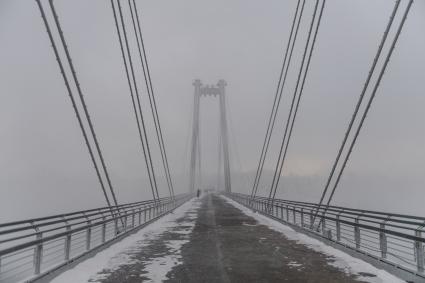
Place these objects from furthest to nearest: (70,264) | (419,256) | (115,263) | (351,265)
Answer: (115,263)
(351,265)
(70,264)
(419,256)

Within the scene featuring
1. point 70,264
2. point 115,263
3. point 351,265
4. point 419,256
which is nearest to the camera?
point 419,256

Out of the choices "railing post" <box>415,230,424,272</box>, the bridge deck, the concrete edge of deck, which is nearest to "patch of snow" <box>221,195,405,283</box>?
the bridge deck

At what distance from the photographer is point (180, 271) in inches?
347

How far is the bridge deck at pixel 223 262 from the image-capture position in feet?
26.9

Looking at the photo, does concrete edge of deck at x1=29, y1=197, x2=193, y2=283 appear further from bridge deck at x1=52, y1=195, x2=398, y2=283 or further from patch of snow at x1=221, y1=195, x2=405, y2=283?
patch of snow at x1=221, y1=195, x2=405, y2=283

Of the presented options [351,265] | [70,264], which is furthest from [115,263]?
[351,265]

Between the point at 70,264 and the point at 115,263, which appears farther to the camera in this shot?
the point at 115,263

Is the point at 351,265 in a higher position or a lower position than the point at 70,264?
higher

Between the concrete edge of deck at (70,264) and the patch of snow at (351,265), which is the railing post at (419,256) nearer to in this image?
the patch of snow at (351,265)

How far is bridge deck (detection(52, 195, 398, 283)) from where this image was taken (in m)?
8.20

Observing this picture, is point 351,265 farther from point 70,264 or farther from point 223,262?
point 70,264

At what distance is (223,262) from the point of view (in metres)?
9.88

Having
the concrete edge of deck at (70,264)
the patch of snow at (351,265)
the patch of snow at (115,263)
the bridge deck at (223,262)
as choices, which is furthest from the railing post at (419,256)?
the concrete edge of deck at (70,264)

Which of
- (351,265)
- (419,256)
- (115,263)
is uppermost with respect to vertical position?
(419,256)
